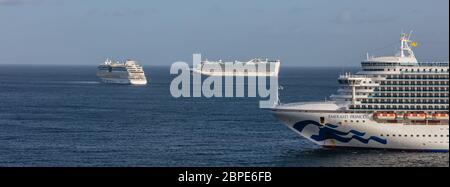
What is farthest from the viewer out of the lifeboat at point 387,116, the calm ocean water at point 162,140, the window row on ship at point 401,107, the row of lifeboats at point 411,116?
the window row on ship at point 401,107

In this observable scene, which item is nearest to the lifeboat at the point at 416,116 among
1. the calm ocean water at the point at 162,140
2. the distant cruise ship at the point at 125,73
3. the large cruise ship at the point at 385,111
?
the large cruise ship at the point at 385,111

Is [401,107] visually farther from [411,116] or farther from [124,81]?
[124,81]

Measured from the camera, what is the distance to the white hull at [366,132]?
54.3 m

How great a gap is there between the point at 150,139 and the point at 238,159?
476 inches

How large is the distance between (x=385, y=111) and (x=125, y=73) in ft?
362

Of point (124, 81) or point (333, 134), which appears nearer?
point (333, 134)

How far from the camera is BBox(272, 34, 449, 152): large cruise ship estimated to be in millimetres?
54562

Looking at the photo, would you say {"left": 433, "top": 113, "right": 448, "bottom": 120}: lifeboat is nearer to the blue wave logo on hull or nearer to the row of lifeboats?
the row of lifeboats

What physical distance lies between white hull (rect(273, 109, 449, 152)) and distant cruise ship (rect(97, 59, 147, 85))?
106502 millimetres

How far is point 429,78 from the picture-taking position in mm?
56219

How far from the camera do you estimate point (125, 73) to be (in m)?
162

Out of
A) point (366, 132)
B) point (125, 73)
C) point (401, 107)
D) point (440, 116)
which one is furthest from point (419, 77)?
point (125, 73)

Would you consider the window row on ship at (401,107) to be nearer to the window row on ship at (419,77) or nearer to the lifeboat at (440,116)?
the lifeboat at (440,116)
